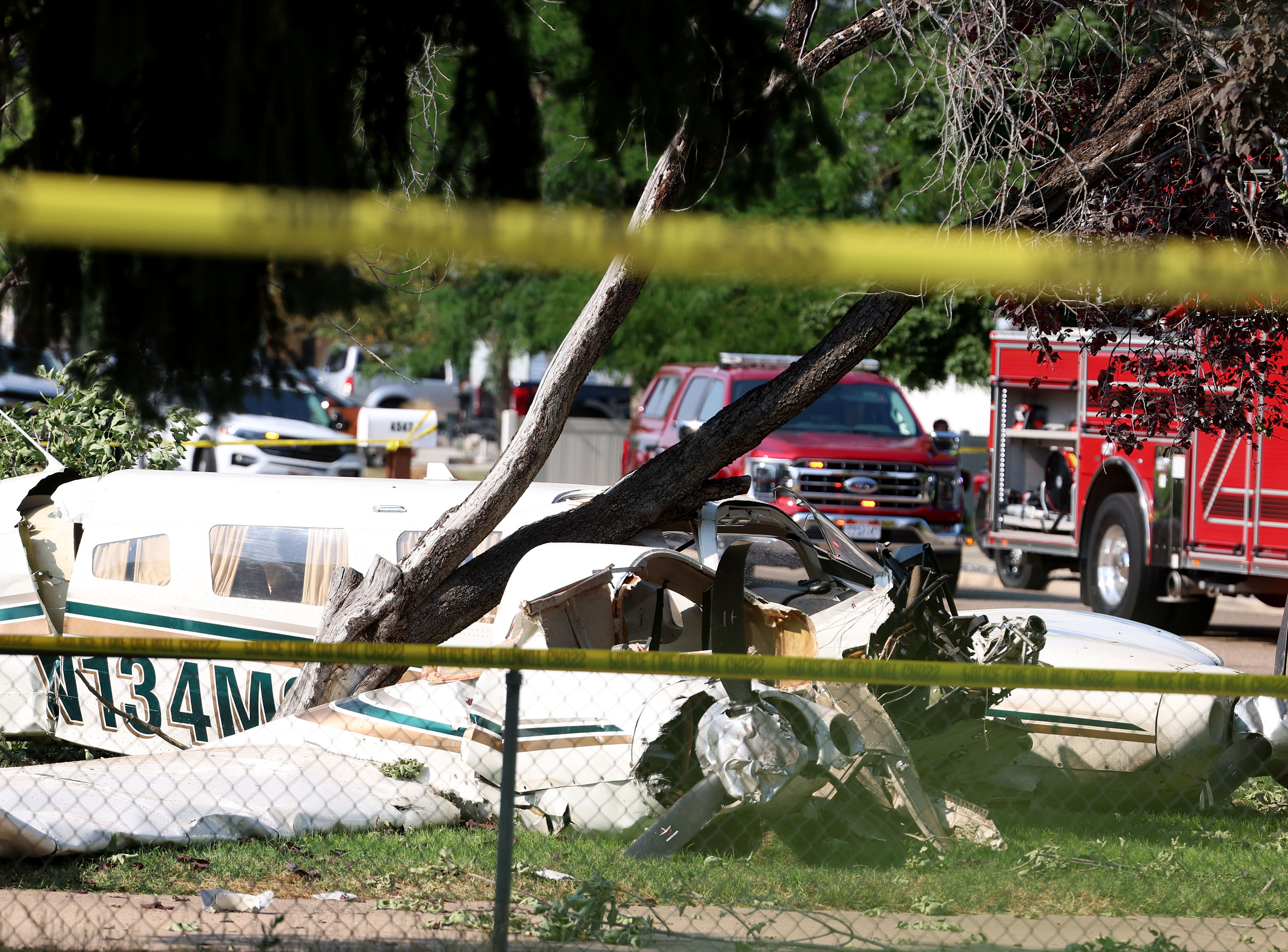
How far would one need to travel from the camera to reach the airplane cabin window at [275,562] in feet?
23.2

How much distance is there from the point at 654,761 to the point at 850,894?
0.94m

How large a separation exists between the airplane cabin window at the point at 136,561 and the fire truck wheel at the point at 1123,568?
8320mm

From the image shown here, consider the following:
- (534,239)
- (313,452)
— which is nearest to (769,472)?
(313,452)

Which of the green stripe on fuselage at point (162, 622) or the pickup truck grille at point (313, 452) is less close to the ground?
the pickup truck grille at point (313, 452)

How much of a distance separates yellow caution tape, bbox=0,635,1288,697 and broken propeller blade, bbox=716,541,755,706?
5.43 feet

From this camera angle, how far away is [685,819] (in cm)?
488

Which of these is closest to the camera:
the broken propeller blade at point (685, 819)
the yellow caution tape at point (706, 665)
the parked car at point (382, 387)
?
the yellow caution tape at point (706, 665)

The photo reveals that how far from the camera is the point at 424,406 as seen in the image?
3653cm

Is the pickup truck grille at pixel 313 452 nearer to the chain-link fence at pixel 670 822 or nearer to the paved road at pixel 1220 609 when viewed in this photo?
the paved road at pixel 1220 609

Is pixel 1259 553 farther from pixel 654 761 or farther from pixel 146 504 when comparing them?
pixel 146 504

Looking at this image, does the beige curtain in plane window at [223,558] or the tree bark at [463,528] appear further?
the beige curtain in plane window at [223,558]

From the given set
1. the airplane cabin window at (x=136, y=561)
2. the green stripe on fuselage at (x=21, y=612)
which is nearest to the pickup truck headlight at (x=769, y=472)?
the airplane cabin window at (x=136, y=561)

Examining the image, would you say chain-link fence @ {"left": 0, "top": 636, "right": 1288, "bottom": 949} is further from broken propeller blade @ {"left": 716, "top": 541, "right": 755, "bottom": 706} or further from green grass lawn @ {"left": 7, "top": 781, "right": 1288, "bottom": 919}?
broken propeller blade @ {"left": 716, "top": 541, "right": 755, "bottom": 706}

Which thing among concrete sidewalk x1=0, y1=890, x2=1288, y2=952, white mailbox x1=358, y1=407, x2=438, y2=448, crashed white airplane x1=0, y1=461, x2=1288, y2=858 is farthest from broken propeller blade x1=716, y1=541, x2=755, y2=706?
white mailbox x1=358, y1=407, x2=438, y2=448
